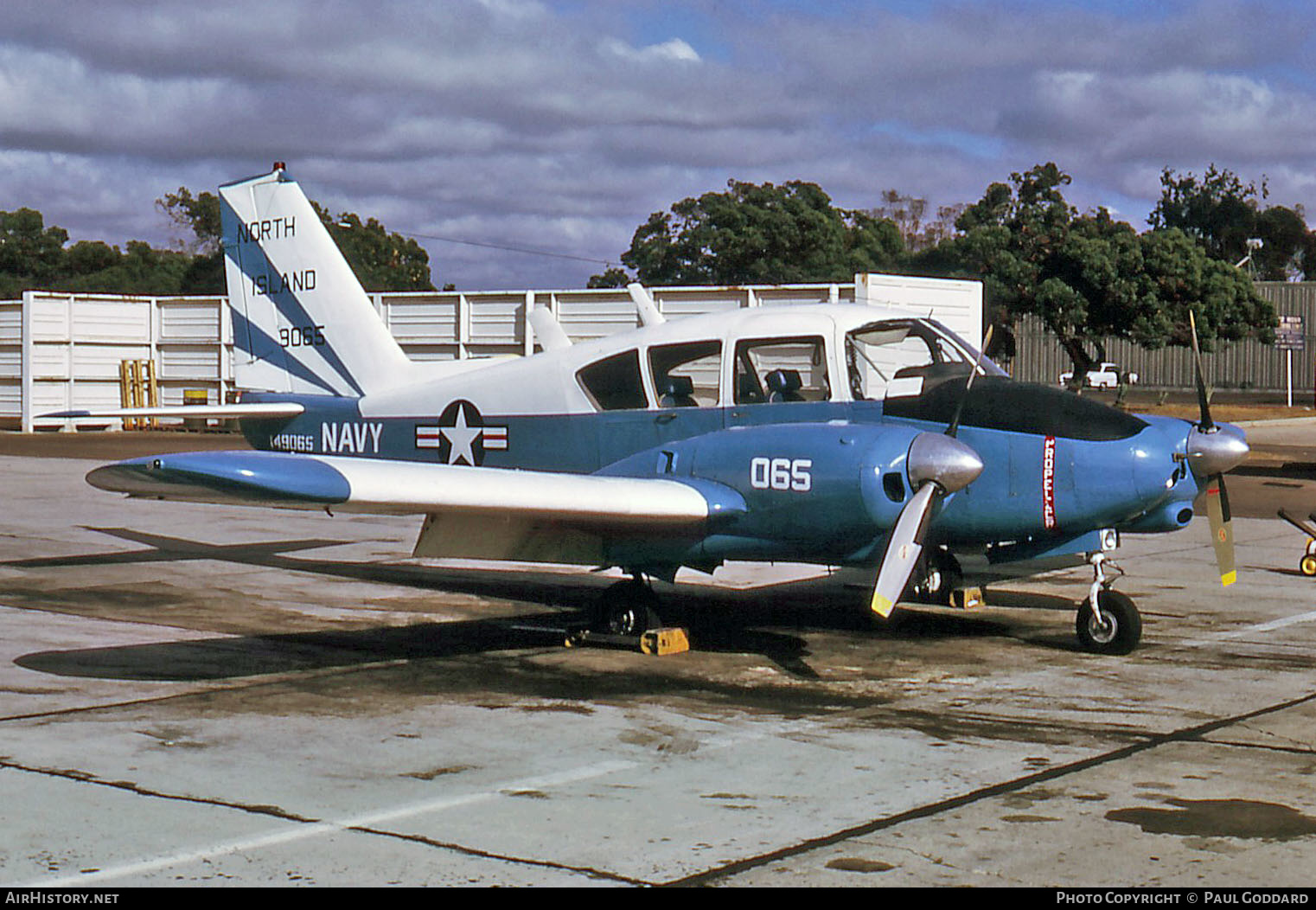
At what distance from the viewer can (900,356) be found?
434 inches

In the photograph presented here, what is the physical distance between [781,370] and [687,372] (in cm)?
91

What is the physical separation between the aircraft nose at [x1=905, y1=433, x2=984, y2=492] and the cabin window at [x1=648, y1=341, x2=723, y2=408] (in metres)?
2.21

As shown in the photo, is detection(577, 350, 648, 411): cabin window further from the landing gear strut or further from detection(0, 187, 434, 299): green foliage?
detection(0, 187, 434, 299): green foliage

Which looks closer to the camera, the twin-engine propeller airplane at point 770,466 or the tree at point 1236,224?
the twin-engine propeller airplane at point 770,466

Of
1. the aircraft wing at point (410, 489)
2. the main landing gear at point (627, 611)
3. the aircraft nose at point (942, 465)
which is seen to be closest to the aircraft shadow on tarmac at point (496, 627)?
the main landing gear at point (627, 611)

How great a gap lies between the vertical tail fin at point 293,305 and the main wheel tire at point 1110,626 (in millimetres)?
6937

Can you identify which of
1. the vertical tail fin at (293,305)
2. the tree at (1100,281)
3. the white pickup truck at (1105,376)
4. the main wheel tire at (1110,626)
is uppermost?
the tree at (1100,281)

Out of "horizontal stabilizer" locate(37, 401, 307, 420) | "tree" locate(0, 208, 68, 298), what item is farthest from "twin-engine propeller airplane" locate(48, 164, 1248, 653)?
"tree" locate(0, 208, 68, 298)

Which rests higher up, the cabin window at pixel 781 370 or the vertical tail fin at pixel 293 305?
the vertical tail fin at pixel 293 305

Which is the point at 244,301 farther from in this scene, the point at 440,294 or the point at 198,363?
the point at 198,363

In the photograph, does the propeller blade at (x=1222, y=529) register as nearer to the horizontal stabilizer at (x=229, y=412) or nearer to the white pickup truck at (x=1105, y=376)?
the horizontal stabilizer at (x=229, y=412)

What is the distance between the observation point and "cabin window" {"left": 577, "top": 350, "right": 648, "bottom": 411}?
11.7 meters

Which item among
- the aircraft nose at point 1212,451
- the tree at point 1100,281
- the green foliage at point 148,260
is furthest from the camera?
the green foliage at point 148,260

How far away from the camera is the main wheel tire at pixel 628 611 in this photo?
1081cm
